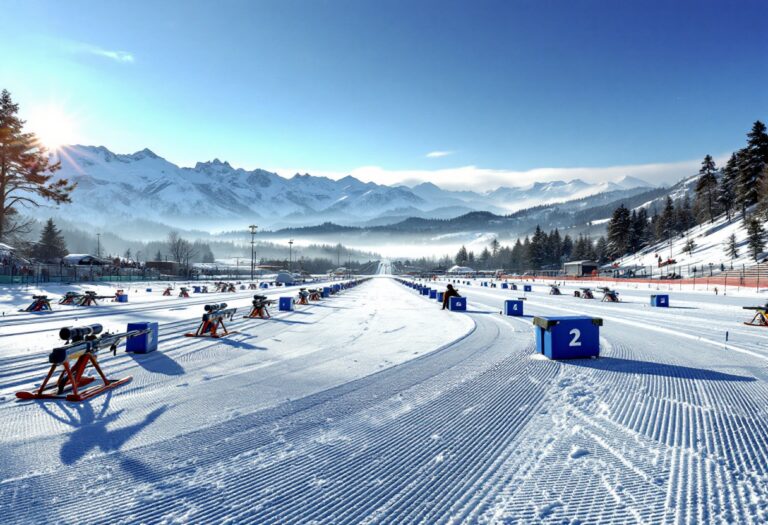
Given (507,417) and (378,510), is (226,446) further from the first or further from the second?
(507,417)

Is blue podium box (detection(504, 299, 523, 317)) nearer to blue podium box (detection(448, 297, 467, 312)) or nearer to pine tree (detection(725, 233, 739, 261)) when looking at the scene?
blue podium box (detection(448, 297, 467, 312))

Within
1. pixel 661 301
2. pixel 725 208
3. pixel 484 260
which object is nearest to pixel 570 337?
pixel 661 301

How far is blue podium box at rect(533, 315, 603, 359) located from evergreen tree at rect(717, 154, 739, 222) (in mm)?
88746

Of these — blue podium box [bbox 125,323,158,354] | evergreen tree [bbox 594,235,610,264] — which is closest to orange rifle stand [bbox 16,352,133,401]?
blue podium box [bbox 125,323,158,354]

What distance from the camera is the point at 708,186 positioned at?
262 feet

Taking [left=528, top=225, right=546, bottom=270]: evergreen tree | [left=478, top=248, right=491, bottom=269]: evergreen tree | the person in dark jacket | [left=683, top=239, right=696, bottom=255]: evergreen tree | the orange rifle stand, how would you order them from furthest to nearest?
[left=478, top=248, right=491, bottom=269]: evergreen tree < [left=528, top=225, right=546, bottom=270]: evergreen tree < [left=683, top=239, right=696, bottom=255]: evergreen tree < the person in dark jacket < the orange rifle stand

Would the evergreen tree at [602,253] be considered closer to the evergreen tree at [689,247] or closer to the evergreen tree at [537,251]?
the evergreen tree at [537,251]

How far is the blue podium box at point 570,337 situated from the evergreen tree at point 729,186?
88746 millimetres

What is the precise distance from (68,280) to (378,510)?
59.6 m

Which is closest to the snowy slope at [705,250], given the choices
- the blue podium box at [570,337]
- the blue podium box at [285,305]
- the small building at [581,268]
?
the small building at [581,268]

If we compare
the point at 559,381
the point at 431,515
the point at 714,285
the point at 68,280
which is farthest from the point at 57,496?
the point at 68,280

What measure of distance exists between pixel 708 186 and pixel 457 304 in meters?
88.3

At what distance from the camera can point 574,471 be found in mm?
3623

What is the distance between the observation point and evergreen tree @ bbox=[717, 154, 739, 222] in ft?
243
